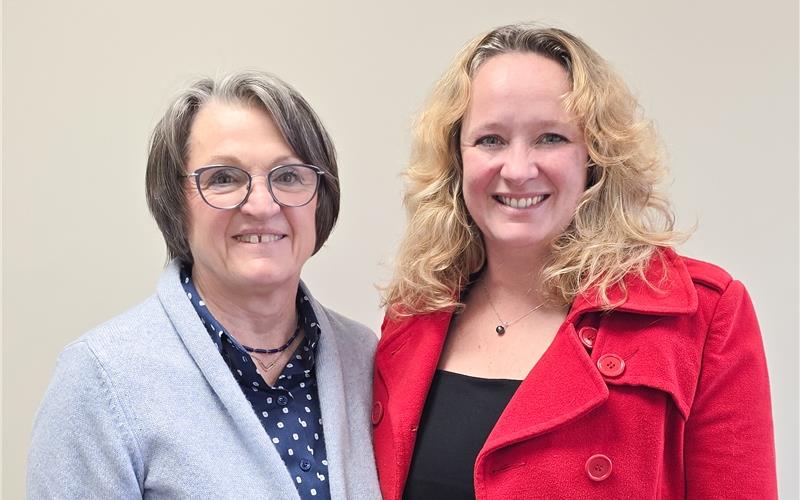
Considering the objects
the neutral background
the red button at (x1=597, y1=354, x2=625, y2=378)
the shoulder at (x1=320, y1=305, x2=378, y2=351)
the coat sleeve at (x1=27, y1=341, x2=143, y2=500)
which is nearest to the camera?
the coat sleeve at (x1=27, y1=341, x2=143, y2=500)

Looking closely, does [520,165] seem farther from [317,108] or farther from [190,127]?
[317,108]

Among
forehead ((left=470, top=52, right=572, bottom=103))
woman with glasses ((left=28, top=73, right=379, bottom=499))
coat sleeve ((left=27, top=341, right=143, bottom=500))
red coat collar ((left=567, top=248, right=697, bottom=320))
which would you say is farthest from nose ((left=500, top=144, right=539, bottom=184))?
coat sleeve ((left=27, top=341, right=143, bottom=500))

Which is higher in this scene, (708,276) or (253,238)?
(253,238)

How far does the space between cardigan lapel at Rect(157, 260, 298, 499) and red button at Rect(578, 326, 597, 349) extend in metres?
0.62

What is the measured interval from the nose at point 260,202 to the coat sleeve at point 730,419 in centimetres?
87

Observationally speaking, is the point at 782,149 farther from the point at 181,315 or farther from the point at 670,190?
the point at 181,315

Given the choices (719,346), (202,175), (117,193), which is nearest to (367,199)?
(117,193)

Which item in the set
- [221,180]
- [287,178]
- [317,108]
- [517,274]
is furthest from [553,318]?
[317,108]

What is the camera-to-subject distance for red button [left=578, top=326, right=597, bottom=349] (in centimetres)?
162

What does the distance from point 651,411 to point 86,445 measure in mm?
1008

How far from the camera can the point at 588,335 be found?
5.35 ft

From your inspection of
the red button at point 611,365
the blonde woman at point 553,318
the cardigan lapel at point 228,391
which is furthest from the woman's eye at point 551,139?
the cardigan lapel at point 228,391

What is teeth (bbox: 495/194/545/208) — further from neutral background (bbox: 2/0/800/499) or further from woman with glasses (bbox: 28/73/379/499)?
neutral background (bbox: 2/0/800/499)

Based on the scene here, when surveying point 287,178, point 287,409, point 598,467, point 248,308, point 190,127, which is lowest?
point 598,467
